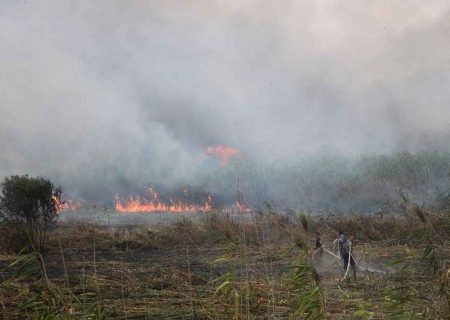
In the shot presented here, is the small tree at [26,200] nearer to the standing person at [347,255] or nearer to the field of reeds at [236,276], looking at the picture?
the field of reeds at [236,276]

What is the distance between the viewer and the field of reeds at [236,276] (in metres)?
5.56

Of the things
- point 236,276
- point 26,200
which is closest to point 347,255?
point 236,276

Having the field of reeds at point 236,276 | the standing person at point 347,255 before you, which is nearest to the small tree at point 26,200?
the field of reeds at point 236,276

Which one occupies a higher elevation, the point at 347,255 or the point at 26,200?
Answer: the point at 26,200

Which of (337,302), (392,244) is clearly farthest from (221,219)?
(337,302)

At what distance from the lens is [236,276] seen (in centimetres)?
1101

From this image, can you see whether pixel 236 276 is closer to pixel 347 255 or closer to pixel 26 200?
pixel 347 255

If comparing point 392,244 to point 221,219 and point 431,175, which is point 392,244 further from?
point 431,175

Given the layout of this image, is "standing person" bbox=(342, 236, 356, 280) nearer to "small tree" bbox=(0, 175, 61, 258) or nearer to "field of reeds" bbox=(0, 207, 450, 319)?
"field of reeds" bbox=(0, 207, 450, 319)

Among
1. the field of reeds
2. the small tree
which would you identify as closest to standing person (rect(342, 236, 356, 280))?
the field of reeds

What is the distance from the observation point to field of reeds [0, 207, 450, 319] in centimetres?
556

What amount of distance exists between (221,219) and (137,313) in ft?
58.1

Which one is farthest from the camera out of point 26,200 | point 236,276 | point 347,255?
point 26,200

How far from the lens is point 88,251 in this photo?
22406 millimetres
